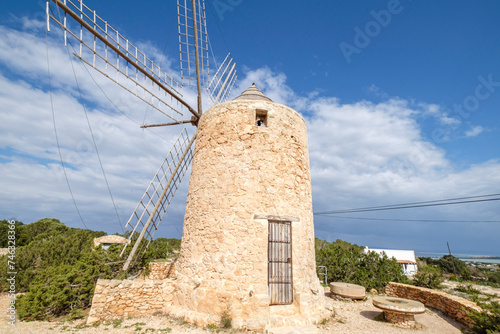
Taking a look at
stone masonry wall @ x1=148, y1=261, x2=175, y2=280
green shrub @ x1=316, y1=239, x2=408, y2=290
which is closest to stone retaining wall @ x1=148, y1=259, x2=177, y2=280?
stone masonry wall @ x1=148, y1=261, x2=175, y2=280

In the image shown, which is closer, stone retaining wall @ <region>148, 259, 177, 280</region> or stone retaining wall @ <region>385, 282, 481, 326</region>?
stone retaining wall @ <region>385, 282, 481, 326</region>

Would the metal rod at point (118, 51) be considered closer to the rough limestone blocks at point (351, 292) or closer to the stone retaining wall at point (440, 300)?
the rough limestone blocks at point (351, 292)

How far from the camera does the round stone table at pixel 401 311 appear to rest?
671 cm

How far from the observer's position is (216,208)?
6.52m

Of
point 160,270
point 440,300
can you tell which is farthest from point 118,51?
point 440,300

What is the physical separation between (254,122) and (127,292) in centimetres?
551

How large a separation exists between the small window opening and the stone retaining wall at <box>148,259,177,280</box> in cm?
664

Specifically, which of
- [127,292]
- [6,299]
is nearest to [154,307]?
[127,292]

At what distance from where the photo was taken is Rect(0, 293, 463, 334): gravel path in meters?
5.46

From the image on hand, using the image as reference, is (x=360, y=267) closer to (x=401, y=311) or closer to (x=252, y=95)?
(x=401, y=311)

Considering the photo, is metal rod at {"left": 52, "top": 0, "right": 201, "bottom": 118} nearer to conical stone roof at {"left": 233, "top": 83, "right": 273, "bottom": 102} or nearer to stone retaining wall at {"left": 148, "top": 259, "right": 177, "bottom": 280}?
conical stone roof at {"left": 233, "top": 83, "right": 273, "bottom": 102}

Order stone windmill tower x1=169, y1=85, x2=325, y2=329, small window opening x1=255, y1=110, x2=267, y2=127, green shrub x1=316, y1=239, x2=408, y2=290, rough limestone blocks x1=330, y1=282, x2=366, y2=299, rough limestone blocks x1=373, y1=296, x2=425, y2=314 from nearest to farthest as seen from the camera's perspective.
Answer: stone windmill tower x1=169, y1=85, x2=325, y2=329 → rough limestone blocks x1=373, y1=296, x2=425, y2=314 → small window opening x1=255, y1=110, x2=267, y2=127 → rough limestone blocks x1=330, y1=282, x2=366, y2=299 → green shrub x1=316, y1=239, x2=408, y2=290

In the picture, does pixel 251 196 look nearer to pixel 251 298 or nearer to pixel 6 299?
pixel 251 298

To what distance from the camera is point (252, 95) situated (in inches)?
314
